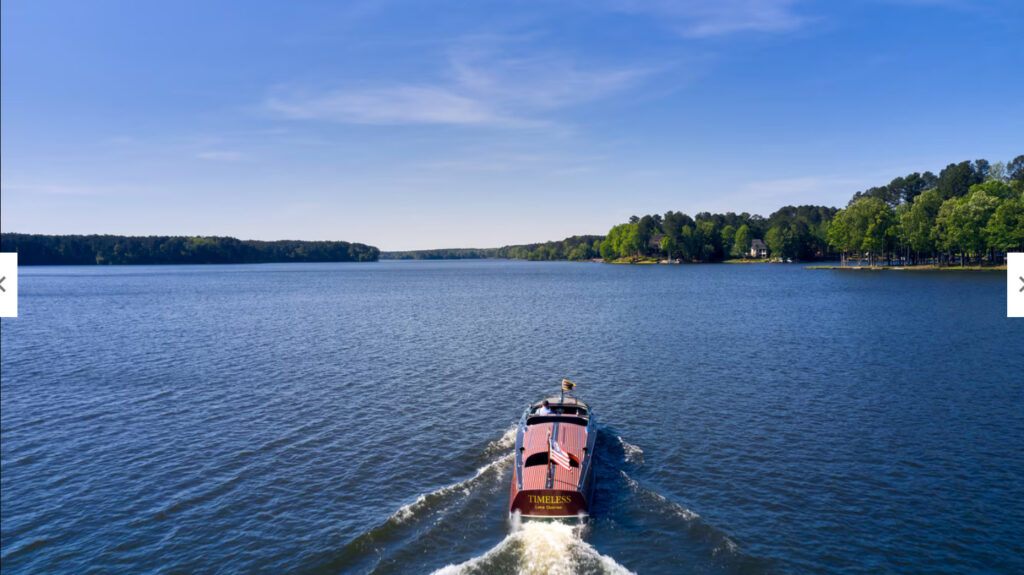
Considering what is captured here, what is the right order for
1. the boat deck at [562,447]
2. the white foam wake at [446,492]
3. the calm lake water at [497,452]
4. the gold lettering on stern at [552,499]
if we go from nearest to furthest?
the calm lake water at [497,452], the gold lettering on stern at [552,499], the boat deck at [562,447], the white foam wake at [446,492]

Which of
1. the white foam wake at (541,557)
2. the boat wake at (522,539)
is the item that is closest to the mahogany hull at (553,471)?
the boat wake at (522,539)

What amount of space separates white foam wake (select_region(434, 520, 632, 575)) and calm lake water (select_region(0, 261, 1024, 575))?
10cm

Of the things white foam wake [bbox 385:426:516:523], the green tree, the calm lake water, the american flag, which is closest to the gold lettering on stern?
the calm lake water

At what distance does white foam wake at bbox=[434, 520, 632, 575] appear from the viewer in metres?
17.4

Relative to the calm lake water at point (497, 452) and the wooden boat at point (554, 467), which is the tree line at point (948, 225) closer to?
the calm lake water at point (497, 452)

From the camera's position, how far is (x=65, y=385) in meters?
42.2

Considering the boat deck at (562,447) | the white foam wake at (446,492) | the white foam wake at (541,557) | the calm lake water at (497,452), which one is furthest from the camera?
the white foam wake at (446,492)

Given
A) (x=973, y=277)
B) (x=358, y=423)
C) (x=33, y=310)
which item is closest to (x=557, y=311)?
(x=358, y=423)

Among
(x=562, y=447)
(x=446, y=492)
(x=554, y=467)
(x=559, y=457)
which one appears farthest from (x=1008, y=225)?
(x=446, y=492)

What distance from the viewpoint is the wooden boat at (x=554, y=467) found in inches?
800

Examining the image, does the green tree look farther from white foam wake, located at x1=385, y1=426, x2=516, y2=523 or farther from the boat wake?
white foam wake, located at x1=385, y1=426, x2=516, y2=523

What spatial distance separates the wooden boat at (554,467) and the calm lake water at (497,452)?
0.85m

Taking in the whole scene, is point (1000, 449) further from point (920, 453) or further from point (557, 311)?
point (557, 311)

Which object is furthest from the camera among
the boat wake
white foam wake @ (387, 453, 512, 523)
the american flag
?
the american flag
